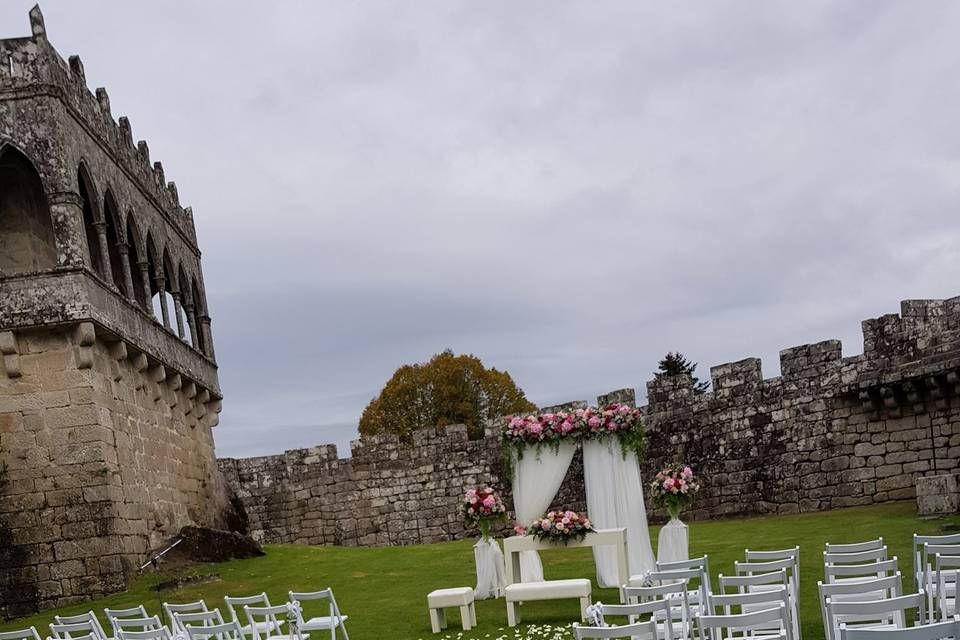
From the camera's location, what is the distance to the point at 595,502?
1512 centimetres

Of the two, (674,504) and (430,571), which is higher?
(674,504)

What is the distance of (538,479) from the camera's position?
49.8ft

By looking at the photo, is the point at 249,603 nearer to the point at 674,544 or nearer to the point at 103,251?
the point at 674,544

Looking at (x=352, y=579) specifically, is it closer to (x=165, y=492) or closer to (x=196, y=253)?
(x=165, y=492)

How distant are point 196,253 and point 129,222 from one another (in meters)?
6.51

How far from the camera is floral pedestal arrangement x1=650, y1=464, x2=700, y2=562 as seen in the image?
47.4ft

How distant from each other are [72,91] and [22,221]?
7.99 ft

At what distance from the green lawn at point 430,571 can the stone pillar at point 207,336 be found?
231 inches

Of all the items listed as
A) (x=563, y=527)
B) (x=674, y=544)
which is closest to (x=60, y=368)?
(x=563, y=527)

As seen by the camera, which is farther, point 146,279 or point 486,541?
point 146,279

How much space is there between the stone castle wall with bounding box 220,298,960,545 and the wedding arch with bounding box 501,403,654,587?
6472 mm

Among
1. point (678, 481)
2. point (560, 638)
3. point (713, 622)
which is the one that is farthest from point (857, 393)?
point (713, 622)

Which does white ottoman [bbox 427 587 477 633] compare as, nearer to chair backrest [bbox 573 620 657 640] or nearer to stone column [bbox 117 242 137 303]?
chair backrest [bbox 573 620 657 640]

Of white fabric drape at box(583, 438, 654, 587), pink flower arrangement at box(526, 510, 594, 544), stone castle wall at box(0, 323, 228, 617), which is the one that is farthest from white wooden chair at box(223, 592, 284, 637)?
white fabric drape at box(583, 438, 654, 587)
